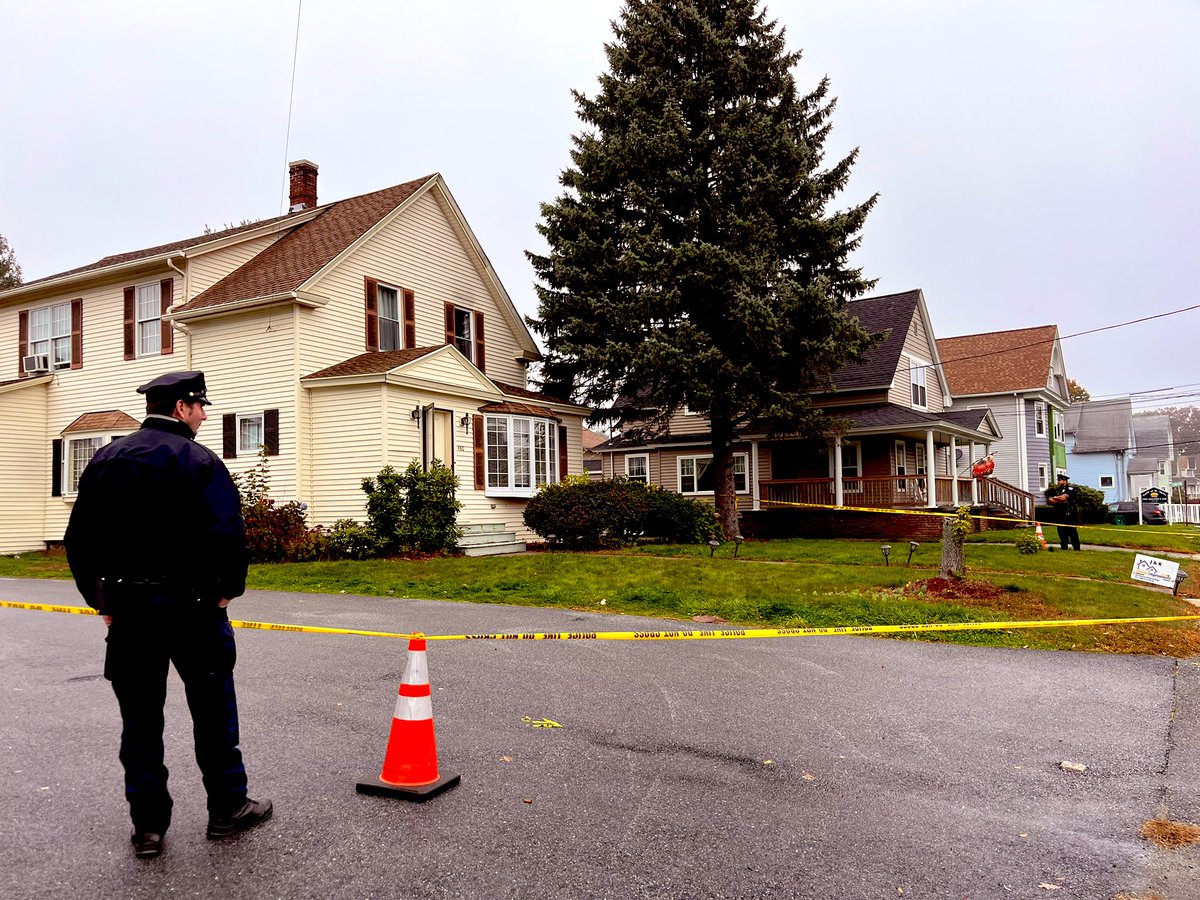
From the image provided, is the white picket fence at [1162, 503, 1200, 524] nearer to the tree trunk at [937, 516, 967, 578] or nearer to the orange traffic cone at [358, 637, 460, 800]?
the tree trunk at [937, 516, 967, 578]

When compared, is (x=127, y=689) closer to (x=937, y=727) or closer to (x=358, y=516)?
(x=937, y=727)

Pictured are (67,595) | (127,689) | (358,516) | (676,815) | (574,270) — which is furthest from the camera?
(574,270)

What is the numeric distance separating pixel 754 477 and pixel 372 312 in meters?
13.5

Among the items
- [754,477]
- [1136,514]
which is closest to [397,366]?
[754,477]

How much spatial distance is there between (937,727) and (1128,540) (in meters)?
22.5

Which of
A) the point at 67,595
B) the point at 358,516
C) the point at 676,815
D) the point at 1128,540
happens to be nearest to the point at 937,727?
the point at 676,815

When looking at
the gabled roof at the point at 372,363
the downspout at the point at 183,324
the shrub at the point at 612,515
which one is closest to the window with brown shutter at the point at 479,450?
the shrub at the point at 612,515

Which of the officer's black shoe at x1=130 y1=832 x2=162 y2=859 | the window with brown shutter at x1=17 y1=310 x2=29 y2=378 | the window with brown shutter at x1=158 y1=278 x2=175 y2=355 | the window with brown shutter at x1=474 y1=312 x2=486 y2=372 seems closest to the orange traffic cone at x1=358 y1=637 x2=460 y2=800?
the officer's black shoe at x1=130 y1=832 x2=162 y2=859

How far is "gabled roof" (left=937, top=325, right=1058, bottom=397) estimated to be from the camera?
125 ft

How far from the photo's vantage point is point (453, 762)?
16.3ft

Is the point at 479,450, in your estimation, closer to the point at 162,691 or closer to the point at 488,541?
the point at 488,541

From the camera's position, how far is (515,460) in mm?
22016

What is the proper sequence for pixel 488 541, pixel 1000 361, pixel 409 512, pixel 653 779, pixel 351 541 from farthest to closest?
1. pixel 1000 361
2. pixel 488 541
3. pixel 351 541
4. pixel 409 512
5. pixel 653 779

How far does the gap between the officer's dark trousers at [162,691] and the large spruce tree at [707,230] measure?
17475 mm
